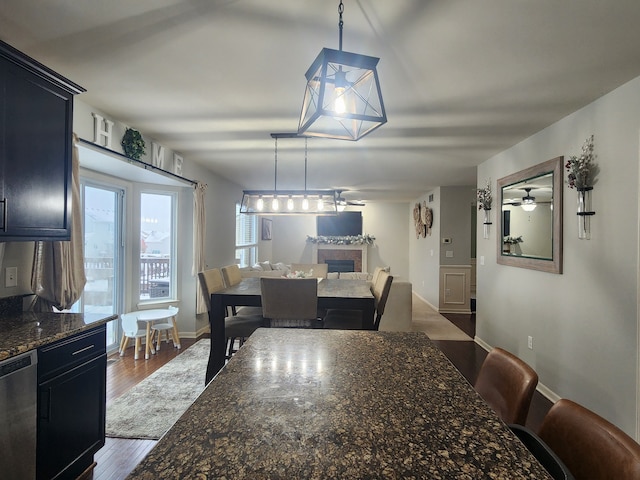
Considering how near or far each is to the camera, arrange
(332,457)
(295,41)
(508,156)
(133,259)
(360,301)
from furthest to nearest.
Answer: (133,259)
(508,156)
(360,301)
(295,41)
(332,457)

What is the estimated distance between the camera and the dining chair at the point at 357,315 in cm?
335

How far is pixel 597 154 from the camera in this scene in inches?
103

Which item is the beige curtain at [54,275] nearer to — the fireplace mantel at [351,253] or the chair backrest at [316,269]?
the chair backrest at [316,269]

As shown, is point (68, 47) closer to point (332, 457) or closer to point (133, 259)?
point (332, 457)

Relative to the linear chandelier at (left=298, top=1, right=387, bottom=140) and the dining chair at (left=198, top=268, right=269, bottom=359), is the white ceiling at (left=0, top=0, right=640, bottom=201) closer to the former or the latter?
the linear chandelier at (left=298, top=1, right=387, bottom=140)

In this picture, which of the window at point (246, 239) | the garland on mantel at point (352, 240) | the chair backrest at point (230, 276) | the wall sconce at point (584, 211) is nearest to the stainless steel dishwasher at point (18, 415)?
the chair backrest at point (230, 276)

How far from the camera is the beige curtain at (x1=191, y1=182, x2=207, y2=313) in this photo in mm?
4754

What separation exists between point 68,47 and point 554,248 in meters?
3.95

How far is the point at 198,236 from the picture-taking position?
479 centimetres

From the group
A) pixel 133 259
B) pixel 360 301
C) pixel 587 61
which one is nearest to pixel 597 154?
pixel 587 61

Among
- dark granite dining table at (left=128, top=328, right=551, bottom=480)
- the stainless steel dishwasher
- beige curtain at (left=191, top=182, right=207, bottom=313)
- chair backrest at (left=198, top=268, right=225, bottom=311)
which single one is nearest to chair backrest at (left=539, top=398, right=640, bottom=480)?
dark granite dining table at (left=128, top=328, right=551, bottom=480)

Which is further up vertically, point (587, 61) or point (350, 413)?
point (587, 61)

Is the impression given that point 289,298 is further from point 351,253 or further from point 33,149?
point 351,253

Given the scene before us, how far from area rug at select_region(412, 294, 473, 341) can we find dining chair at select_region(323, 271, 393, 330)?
1828mm
